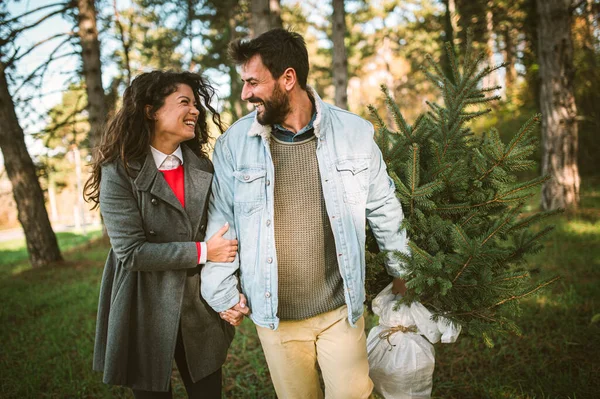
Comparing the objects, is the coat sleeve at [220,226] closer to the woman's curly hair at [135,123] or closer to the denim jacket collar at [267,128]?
the denim jacket collar at [267,128]

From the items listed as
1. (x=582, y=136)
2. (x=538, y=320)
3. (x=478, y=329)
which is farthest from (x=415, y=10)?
(x=478, y=329)

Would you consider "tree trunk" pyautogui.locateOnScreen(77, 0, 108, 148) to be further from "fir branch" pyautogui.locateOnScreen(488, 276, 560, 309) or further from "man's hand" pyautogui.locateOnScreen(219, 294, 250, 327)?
"fir branch" pyautogui.locateOnScreen(488, 276, 560, 309)

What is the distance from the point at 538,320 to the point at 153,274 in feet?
13.1

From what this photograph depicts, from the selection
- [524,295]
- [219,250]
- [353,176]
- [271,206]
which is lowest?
[524,295]

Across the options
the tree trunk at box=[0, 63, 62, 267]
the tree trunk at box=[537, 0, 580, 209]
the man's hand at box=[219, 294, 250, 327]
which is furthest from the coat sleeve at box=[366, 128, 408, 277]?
the tree trunk at box=[0, 63, 62, 267]

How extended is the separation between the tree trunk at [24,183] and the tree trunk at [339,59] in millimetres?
7419

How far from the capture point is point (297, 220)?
2197mm

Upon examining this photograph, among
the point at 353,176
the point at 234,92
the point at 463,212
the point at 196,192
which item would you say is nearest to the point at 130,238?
the point at 196,192

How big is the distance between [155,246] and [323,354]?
119cm

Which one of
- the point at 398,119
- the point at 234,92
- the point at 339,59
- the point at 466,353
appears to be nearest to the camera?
the point at 398,119

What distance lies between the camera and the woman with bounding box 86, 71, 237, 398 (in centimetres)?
208

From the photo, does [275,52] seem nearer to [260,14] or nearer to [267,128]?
[267,128]

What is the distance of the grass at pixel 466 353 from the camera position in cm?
317

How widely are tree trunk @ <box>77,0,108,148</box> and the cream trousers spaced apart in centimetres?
804
